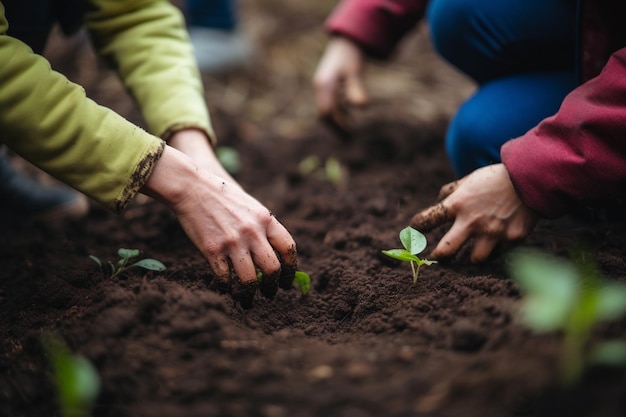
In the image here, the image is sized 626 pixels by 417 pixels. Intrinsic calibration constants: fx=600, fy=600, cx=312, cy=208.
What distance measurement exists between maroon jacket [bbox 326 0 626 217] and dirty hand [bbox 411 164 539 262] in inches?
1.4

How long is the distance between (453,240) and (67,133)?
79cm

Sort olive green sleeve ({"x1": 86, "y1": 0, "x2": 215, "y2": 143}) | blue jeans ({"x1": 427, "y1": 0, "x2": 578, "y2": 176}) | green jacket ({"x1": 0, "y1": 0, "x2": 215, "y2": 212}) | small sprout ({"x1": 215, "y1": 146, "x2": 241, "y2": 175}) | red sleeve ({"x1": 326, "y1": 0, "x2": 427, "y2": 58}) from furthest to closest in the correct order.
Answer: small sprout ({"x1": 215, "y1": 146, "x2": 241, "y2": 175}), red sleeve ({"x1": 326, "y1": 0, "x2": 427, "y2": 58}), blue jeans ({"x1": 427, "y1": 0, "x2": 578, "y2": 176}), olive green sleeve ({"x1": 86, "y1": 0, "x2": 215, "y2": 143}), green jacket ({"x1": 0, "y1": 0, "x2": 215, "y2": 212})

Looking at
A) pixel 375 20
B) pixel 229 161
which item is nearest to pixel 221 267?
pixel 229 161

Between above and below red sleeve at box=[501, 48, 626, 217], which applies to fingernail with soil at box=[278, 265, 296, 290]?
below

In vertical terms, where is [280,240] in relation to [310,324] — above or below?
above

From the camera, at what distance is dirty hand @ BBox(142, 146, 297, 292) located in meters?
1.13

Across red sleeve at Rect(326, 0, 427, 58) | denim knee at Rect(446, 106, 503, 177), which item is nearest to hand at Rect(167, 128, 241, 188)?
denim knee at Rect(446, 106, 503, 177)

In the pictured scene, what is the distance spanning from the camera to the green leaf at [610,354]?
764 mm

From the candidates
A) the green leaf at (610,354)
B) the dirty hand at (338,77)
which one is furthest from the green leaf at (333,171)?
the green leaf at (610,354)

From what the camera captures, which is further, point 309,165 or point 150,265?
point 309,165

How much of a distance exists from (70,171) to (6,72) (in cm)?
20

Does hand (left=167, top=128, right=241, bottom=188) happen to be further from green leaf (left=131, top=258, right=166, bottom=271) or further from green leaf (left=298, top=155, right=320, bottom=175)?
green leaf (left=298, top=155, right=320, bottom=175)

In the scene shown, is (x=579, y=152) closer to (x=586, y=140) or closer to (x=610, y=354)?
(x=586, y=140)

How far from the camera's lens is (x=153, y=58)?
1.47 metres
